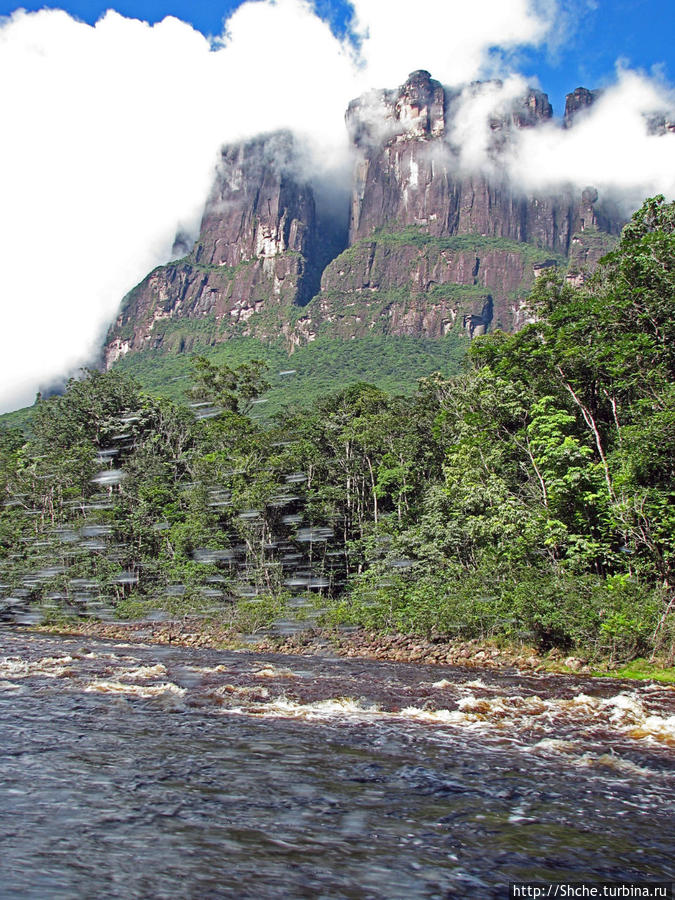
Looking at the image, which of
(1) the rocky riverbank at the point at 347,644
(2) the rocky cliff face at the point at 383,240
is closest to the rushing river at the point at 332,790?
(1) the rocky riverbank at the point at 347,644

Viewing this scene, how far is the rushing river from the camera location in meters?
4.62

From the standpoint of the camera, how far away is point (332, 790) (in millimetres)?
6500

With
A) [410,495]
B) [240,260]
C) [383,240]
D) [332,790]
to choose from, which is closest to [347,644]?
[410,495]

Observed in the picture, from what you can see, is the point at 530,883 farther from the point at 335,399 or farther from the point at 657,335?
the point at 335,399

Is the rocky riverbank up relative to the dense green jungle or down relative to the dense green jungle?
down

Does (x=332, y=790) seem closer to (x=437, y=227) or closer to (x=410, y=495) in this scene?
(x=410, y=495)

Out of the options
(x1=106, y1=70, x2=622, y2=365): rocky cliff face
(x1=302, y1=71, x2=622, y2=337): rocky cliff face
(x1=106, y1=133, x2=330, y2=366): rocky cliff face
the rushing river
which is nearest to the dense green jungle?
the rushing river

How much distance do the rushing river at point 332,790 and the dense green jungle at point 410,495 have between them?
232 inches

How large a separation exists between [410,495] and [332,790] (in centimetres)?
2836

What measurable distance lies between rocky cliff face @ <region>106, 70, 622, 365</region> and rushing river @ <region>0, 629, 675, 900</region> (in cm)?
13025

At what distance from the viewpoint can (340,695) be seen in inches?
481

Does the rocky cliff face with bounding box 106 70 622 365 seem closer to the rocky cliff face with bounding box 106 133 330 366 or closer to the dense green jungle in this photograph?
the rocky cliff face with bounding box 106 133 330 366

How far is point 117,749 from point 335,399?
37246mm

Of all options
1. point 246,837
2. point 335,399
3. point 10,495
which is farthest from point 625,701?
point 10,495
